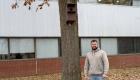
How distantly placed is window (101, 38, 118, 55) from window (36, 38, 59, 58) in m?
4.50

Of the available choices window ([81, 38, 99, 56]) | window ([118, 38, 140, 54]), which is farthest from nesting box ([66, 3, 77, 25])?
window ([118, 38, 140, 54])

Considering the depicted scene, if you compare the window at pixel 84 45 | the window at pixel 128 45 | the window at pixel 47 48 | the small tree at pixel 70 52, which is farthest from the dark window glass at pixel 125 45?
the small tree at pixel 70 52

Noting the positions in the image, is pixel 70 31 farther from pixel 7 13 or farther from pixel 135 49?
pixel 135 49

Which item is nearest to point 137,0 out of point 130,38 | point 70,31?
point 130,38

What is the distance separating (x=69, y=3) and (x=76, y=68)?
94.1 inches

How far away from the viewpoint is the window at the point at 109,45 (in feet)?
113

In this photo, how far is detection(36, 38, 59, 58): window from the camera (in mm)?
30344

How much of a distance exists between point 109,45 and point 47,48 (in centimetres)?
597

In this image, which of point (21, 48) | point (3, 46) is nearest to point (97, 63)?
point (3, 46)

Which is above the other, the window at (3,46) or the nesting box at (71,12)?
the nesting box at (71,12)

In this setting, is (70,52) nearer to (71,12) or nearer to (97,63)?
(71,12)

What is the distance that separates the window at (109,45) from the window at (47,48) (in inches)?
177

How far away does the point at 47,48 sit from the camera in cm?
3069

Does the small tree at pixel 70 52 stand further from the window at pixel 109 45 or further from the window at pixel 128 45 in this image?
the window at pixel 128 45
